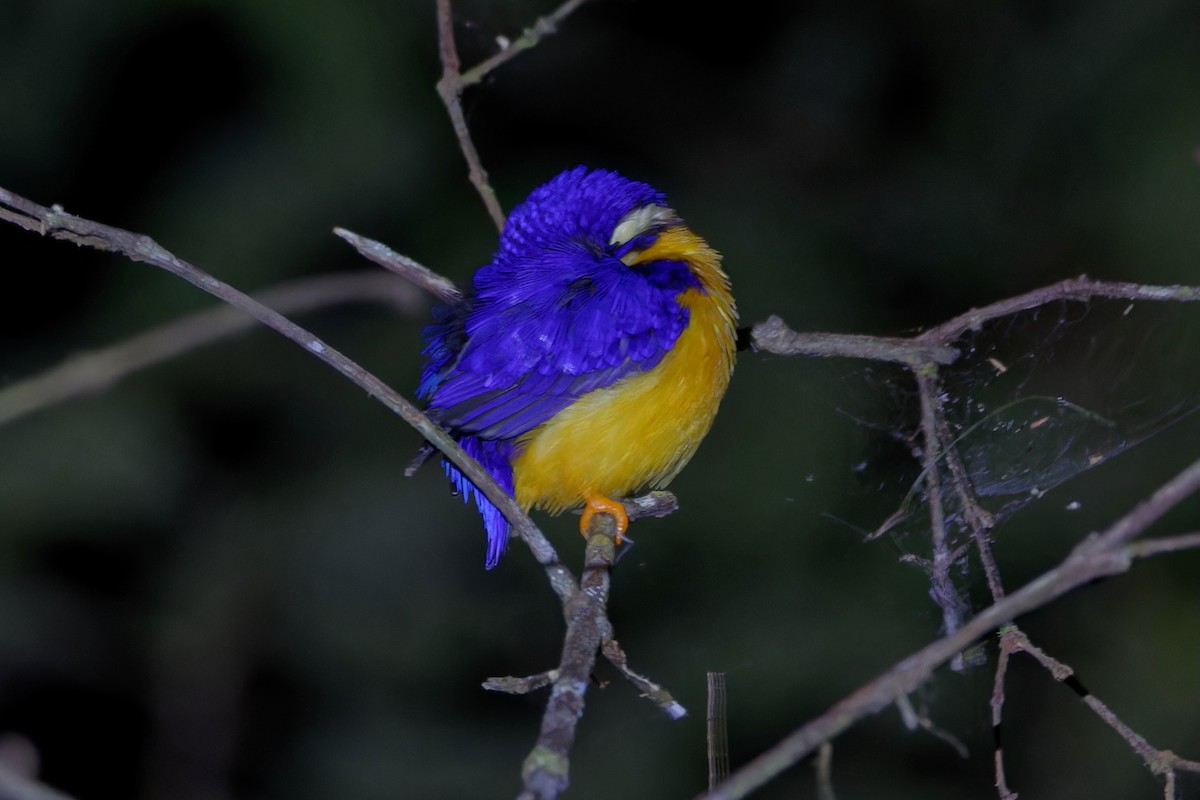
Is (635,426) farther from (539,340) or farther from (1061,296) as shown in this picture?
(1061,296)

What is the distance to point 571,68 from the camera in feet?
15.6

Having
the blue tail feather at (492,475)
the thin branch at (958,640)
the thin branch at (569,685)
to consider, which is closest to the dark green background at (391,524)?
the blue tail feather at (492,475)

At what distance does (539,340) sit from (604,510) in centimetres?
39

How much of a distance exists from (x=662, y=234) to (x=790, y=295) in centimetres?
161

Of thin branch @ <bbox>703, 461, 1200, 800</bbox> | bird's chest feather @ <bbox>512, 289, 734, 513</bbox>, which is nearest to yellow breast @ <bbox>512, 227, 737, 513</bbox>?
bird's chest feather @ <bbox>512, 289, 734, 513</bbox>

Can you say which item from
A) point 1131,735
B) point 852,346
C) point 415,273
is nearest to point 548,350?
point 415,273

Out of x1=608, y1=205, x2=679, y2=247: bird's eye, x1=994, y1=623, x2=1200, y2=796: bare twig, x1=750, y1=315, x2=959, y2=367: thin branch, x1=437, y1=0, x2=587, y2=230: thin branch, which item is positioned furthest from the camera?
x1=608, y1=205, x2=679, y2=247: bird's eye

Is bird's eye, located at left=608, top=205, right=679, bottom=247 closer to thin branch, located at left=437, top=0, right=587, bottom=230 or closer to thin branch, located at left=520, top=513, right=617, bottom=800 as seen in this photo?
thin branch, located at left=437, top=0, right=587, bottom=230

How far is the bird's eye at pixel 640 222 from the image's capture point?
9.03 ft

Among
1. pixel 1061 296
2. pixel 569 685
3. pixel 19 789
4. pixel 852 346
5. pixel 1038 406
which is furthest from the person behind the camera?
pixel 852 346

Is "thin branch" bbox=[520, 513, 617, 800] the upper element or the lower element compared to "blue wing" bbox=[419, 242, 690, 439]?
lower

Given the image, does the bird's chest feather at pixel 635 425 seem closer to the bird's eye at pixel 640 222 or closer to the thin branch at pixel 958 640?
the bird's eye at pixel 640 222

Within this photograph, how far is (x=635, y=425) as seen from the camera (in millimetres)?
2389

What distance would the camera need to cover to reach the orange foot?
8.09ft
